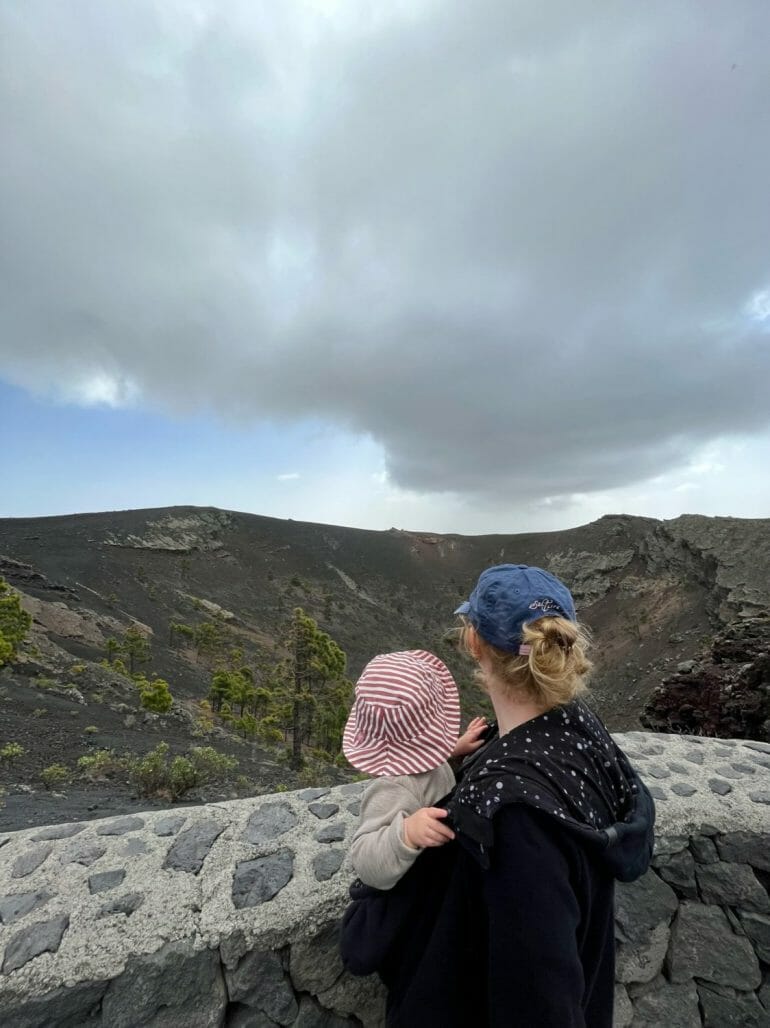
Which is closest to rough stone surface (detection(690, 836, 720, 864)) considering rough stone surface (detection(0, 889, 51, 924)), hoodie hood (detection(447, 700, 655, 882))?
hoodie hood (detection(447, 700, 655, 882))

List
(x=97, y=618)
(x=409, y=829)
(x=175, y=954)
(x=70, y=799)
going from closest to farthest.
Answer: (x=409, y=829) < (x=175, y=954) < (x=70, y=799) < (x=97, y=618)

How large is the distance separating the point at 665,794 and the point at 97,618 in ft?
99.9

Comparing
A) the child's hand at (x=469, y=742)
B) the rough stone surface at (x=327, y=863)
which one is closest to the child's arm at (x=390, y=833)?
the child's hand at (x=469, y=742)

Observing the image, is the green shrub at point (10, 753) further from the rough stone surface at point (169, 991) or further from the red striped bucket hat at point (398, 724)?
the red striped bucket hat at point (398, 724)

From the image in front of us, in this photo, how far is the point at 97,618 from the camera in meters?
28.2

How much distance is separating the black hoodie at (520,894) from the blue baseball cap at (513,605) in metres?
0.25

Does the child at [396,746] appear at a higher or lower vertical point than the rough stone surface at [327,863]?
higher

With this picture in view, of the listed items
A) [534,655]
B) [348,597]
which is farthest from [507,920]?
[348,597]

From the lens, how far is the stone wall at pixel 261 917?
5.95ft

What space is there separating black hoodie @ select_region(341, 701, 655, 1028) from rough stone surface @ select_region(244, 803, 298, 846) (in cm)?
87

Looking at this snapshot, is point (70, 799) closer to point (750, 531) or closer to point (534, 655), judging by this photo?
point (534, 655)

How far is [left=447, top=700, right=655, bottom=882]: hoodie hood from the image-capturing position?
4.03 feet

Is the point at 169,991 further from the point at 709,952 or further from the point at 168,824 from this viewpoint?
the point at 709,952

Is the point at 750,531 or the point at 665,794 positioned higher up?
the point at 750,531
